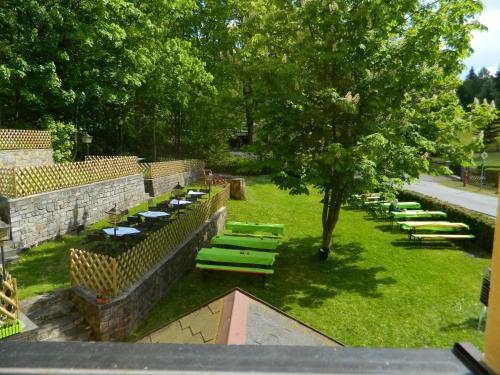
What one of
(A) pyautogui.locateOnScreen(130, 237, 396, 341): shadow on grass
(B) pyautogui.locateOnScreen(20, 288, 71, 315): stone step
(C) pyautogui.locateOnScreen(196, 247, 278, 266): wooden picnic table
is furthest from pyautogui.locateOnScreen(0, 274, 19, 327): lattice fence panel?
(C) pyautogui.locateOnScreen(196, 247, 278, 266): wooden picnic table

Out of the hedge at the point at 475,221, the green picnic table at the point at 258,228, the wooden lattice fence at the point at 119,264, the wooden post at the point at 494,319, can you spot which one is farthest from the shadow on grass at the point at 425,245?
the wooden post at the point at 494,319

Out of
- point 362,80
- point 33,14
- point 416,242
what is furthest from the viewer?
point 33,14

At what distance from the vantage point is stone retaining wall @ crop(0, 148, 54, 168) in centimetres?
1891

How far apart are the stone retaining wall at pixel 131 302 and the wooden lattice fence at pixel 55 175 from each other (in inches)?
249

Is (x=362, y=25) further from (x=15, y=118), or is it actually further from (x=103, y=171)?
(x=15, y=118)

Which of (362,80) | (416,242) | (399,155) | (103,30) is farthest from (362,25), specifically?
(103,30)

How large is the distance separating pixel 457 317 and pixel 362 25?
9.74 m

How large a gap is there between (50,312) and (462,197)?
29.6 m

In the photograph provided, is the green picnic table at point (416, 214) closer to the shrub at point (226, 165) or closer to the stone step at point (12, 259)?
the shrub at point (226, 165)

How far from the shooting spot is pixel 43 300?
30.2 feet

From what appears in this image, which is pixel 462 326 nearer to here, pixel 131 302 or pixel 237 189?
pixel 131 302

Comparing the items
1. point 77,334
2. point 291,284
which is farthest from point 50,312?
point 291,284

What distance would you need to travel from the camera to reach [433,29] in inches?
463

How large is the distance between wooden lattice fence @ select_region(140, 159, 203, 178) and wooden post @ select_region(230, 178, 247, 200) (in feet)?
16.3
